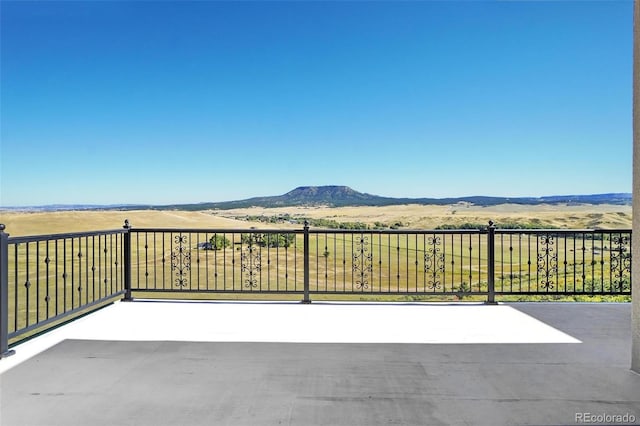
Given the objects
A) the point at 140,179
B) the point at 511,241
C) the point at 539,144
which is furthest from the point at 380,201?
the point at 511,241

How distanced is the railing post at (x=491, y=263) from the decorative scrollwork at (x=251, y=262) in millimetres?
2931

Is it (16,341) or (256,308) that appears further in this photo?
(256,308)

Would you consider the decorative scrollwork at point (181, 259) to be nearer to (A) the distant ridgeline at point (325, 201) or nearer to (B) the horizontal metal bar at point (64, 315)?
(B) the horizontal metal bar at point (64, 315)

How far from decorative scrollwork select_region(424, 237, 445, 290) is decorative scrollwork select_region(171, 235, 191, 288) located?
324cm

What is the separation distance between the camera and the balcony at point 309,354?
2.06 metres

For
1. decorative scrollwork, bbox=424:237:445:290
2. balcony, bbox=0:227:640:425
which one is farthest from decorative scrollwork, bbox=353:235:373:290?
decorative scrollwork, bbox=424:237:445:290

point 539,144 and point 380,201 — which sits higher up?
point 539,144

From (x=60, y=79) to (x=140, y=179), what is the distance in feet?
61.4

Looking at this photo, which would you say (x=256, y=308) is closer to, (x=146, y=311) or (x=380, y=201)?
(x=146, y=311)

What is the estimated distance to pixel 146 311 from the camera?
14.1 feet

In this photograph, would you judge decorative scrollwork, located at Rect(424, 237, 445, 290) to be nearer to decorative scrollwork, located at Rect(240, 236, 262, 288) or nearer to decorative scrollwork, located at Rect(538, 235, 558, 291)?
decorative scrollwork, located at Rect(538, 235, 558, 291)

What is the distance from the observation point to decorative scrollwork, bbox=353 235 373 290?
5083 millimetres
